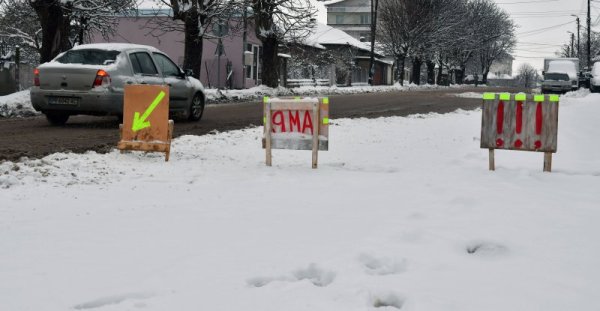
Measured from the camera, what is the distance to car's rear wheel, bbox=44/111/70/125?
1182cm

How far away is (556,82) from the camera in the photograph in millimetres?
42969

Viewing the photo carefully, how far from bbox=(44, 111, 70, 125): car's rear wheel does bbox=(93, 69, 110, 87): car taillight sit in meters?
1.14

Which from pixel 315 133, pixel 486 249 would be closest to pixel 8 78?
pixel 315 133

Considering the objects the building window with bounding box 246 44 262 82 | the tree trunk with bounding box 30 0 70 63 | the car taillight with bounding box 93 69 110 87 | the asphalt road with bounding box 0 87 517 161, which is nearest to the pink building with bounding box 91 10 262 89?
the building window with bounding box 246 44 262 82

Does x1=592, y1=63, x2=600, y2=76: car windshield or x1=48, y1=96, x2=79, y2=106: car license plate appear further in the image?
x1=592, y1=63, x2=600, y2=76: car windshield

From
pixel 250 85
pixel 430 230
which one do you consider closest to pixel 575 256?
pixel 430 230

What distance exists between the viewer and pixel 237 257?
13.3 ft

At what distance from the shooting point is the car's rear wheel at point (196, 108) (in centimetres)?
1372

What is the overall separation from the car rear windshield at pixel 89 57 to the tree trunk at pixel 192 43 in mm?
11386

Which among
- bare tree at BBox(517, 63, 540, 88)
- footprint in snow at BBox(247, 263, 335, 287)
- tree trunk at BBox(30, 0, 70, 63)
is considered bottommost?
footprint in snow at BBox(247, 263, 335, 287)

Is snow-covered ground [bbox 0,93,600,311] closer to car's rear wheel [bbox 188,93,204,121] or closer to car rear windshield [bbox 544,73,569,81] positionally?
car's rear wheel [bbox 188,93,204,121]

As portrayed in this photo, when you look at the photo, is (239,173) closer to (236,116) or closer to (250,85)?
(236,116)

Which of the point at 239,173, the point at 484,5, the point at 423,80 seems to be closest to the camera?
the point at 239,173

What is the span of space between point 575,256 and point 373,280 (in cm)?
149
